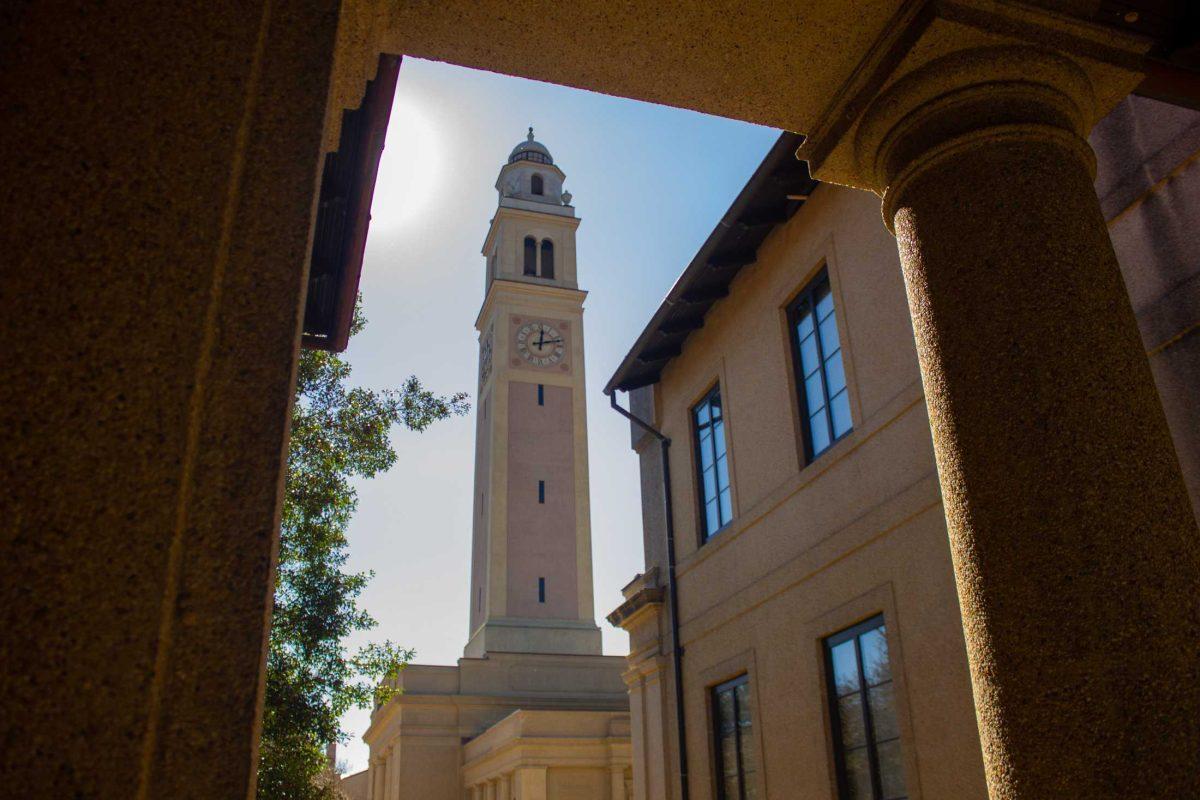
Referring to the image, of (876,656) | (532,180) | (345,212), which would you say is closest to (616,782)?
(876,656)

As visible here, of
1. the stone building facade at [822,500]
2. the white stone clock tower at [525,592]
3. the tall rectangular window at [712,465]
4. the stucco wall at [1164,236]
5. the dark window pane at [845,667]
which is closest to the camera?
the stucco wall at [1164,236]

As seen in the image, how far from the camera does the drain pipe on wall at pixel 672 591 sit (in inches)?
449

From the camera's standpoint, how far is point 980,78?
3.27 m

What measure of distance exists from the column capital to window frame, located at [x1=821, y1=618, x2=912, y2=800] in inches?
206

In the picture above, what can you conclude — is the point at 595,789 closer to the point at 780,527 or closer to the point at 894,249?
the point at 780,527

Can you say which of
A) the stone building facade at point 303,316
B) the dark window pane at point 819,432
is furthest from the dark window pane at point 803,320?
the stone building facade at point 303,316

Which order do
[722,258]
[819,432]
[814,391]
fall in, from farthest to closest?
[722,258] → [814,391] → [819,432]

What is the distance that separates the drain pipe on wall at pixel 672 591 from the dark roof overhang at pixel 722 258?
0.72 m

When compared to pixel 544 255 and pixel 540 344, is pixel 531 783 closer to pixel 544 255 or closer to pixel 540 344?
pixel 540 344

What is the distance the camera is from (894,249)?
8164mm

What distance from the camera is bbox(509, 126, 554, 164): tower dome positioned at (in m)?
50.6

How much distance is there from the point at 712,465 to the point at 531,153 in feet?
138

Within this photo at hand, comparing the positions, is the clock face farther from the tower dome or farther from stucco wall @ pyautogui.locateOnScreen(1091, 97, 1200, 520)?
stucco wall @ pyautogui.locateOnScreen(1091, 97, 1200, 520)

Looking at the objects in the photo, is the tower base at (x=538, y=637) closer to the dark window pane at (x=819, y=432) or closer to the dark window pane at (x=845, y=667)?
the dark window pane at (x=819, y=432)
